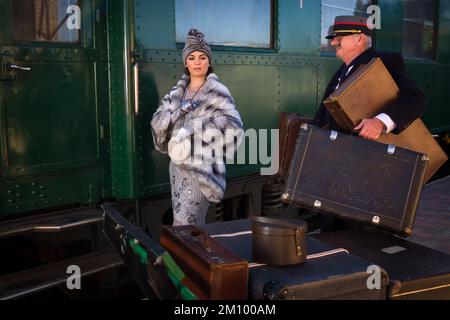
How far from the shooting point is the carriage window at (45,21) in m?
2.89

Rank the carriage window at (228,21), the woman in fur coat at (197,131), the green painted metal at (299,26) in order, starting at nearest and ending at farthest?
1. the woman in fur coat at (197,131)
2. the carriage window at (228,21)
3. the green painted metal at (299,26)

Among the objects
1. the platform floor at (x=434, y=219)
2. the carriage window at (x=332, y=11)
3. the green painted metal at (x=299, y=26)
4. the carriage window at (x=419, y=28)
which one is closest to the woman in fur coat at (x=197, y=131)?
the green painted metal at (x=299, y=26)

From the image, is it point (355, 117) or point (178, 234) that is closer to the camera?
point (178, 234)

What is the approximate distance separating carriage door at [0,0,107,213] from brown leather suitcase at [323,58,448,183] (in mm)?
1497

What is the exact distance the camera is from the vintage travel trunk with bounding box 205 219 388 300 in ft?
5.90

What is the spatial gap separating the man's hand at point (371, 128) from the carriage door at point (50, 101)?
5.38 ft

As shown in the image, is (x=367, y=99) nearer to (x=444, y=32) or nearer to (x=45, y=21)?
(x=45, y=21)

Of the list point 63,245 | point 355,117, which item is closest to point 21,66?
point 63,245

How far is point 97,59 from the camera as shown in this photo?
129 inches

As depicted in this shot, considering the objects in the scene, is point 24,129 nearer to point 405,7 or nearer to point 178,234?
point 178,234

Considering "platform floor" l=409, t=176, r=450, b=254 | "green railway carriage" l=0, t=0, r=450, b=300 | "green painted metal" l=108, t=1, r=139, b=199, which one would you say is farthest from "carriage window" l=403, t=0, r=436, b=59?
"green painted metal" l=108, t=1, r=139, b=199

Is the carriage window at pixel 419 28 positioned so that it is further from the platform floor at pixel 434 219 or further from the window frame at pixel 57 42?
the window frame at pixel 57 42

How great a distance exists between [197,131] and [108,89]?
708mm

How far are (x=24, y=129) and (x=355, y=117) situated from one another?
1734 mm
